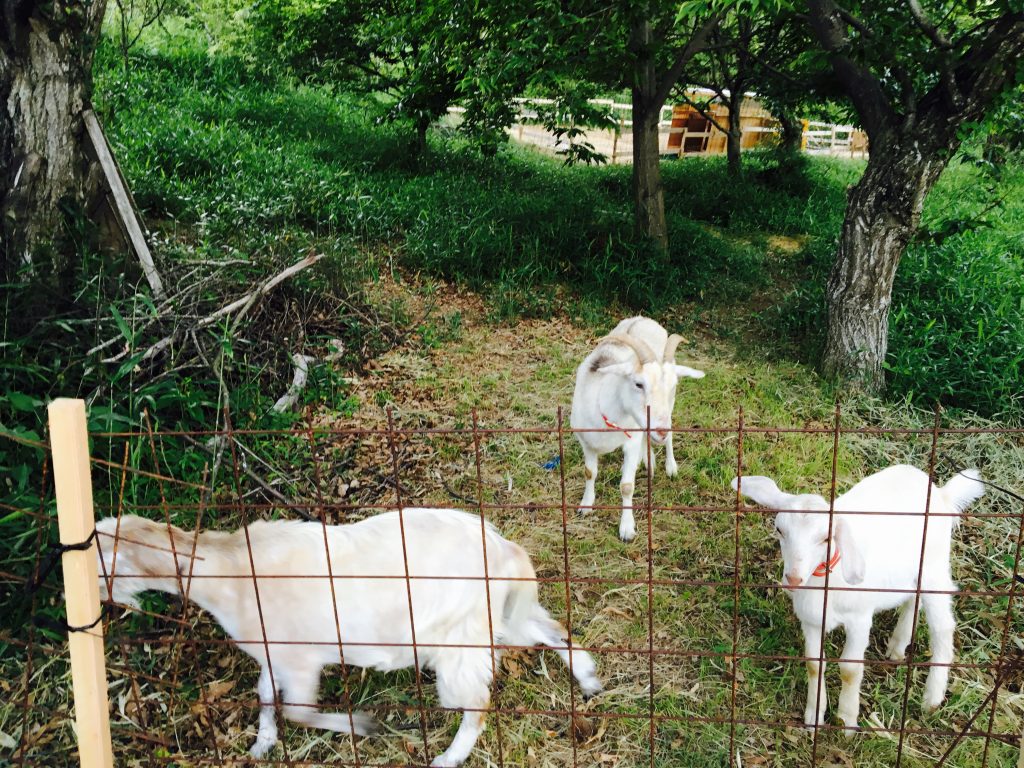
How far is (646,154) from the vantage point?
908cm

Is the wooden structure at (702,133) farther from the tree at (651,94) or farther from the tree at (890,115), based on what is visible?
the tree at (890,115)

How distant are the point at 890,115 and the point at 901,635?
411cm

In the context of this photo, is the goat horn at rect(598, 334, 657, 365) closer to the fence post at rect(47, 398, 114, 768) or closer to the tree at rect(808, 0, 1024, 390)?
the tree at rect(808, 0, 1024, 390)

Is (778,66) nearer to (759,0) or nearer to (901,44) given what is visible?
(901,44)

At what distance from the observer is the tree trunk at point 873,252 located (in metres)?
6.05

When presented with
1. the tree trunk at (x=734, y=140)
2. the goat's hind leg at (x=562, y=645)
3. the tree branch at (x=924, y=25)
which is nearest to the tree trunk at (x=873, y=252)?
the tree branch at (x=924, y=25)

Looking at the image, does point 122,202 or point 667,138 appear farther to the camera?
point 667,138

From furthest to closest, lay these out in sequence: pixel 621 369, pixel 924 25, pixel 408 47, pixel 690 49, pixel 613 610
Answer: pixel 408 47, pixel 690 49, pixel 924 25, pixel 621 369, pixel 613 610

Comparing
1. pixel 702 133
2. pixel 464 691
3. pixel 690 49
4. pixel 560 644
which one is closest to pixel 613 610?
pixel 560 644

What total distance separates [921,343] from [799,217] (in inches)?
183

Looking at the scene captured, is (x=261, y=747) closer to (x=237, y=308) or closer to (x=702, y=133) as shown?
(x=237, y=308)

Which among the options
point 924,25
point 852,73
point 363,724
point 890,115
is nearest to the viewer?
point 363,724

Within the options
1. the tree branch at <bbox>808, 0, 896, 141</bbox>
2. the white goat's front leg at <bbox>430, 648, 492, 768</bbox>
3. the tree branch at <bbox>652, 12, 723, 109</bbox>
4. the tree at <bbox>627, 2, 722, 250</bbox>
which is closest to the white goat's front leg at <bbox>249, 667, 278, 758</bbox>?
the white goat's front leg at <bbox>430, 648, 492, 768</bbox>

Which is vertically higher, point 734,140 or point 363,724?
point 734,140
